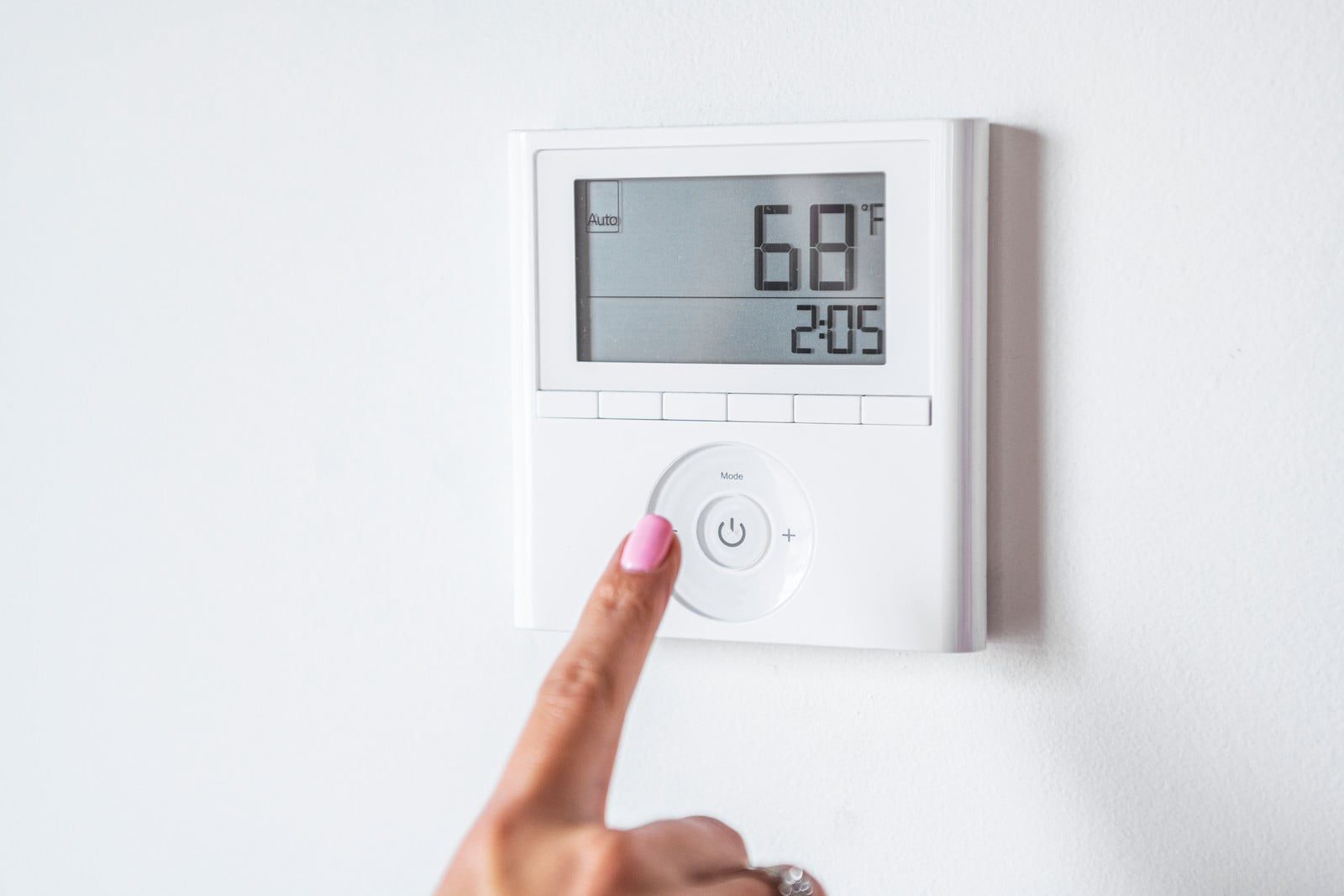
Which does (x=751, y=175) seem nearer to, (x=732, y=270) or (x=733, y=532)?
(x=732, y=270)

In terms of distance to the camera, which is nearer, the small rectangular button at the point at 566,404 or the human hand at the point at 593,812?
the human hand at the point at 593,812

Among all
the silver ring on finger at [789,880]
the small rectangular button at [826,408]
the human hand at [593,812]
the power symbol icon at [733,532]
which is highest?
the small rectangular button at [826,408]

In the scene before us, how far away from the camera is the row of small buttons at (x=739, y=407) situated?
436mm

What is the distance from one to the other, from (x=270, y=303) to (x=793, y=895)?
344 mm

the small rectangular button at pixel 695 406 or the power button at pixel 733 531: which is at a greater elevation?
the small rectangular button at pixel 695 406

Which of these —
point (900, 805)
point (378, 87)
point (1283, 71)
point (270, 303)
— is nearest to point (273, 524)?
point (270, 303)

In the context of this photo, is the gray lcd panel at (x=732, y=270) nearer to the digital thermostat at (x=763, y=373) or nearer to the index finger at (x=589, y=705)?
the digital thermostat at (x=763, y=373)

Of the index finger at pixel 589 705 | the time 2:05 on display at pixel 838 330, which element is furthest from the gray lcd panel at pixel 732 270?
the index finger at pixel 589 705

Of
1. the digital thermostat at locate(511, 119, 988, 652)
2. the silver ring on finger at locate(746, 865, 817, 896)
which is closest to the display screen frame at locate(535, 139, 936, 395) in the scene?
the digital thermostat at locate(511, 119, 988, 652)

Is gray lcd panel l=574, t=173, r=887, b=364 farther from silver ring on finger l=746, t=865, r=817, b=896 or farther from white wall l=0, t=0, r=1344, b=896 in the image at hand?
silver ring on finger l=746, t=865, r=817, b=896

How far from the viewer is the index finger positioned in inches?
14.1

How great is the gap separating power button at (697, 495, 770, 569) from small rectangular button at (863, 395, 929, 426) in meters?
0.06

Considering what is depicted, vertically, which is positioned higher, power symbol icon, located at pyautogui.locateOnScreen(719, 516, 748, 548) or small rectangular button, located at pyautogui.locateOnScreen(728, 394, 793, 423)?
small rectangular button, located at pyautogui.locateOnScreen(728, 394, 793, 423)

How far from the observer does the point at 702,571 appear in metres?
0.47
